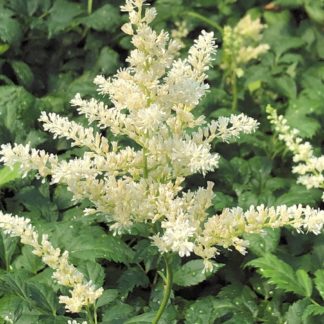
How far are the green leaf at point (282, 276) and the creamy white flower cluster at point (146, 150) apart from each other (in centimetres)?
89

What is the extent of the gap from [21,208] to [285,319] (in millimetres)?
1522

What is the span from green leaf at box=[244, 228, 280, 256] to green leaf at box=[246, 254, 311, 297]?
160 millimetres

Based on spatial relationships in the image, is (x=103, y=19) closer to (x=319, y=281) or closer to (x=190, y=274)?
(x=190, y=274)

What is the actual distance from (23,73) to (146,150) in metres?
2.60

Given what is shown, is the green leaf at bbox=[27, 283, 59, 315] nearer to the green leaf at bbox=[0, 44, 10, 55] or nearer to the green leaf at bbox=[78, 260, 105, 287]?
the green leaf at bbox=[78, 260, 105, 287]

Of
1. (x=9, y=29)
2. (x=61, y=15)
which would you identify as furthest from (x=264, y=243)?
(x=61, y=15)

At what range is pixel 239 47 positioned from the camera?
4.89 meters

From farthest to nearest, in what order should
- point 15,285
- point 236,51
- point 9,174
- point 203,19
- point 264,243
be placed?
1. point 203,19
2. point 236,51
3. point 264,243
4. point 15,285
5. point 9,174

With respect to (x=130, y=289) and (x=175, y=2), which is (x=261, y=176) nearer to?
(x=130, y=289)

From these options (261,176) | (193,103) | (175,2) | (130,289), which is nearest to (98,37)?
(175,2)

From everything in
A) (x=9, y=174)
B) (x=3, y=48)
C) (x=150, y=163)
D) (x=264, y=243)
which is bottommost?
(x=264, y=243)

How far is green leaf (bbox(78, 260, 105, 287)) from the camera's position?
3078mm

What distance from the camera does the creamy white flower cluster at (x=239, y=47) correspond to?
478 centimetres

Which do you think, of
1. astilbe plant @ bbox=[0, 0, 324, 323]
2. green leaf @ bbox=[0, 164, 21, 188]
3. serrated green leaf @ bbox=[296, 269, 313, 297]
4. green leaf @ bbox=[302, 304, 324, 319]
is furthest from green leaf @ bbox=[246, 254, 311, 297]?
green leaf @ bbox=[0, 164, 21, 188]
